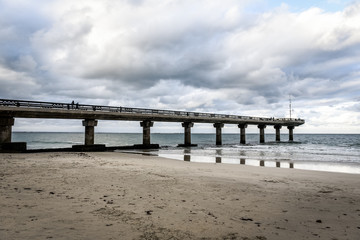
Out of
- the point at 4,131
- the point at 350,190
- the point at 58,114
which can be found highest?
the point at 58,114

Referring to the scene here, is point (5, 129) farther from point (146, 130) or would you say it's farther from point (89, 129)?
point (146, 130)

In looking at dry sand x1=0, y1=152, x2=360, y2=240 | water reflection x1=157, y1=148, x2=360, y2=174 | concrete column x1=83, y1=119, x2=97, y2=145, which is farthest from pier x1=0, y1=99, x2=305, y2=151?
dry sand x1=0, y1=152, x2=360, y2=240

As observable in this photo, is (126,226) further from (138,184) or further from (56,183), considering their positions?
(56,183)

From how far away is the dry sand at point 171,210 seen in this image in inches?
171

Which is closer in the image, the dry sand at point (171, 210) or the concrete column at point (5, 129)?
the dry sand at point (171, 210)

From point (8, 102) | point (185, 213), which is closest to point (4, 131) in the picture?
point (8, 102)

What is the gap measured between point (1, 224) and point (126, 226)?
2.30 meters

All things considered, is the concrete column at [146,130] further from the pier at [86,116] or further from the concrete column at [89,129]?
the concrete column at [89,129]

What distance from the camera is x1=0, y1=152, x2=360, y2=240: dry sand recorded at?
14.3ft

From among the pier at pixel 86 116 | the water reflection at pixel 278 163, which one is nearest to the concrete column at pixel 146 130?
the pier at pixel 86 116

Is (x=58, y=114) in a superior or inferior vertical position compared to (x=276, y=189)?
superior

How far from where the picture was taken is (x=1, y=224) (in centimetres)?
438

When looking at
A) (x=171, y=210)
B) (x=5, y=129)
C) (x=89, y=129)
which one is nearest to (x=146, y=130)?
(x=89, y=129)

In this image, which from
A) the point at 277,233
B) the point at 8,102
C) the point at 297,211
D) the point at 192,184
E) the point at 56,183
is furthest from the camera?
the point at 8,102
